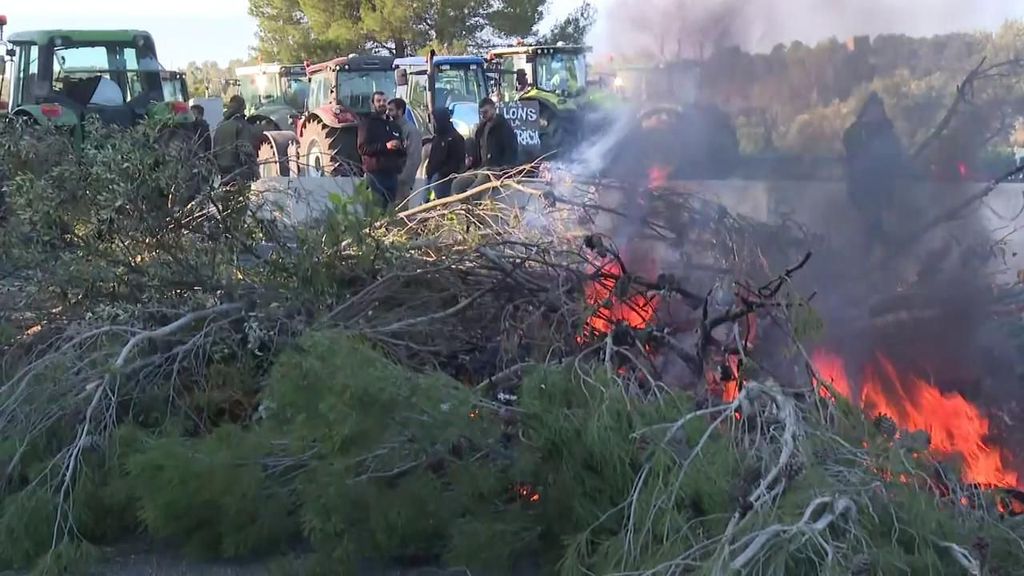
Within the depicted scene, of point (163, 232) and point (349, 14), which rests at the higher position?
point (349, 14)

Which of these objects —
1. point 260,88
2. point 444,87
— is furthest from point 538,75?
point 260,88

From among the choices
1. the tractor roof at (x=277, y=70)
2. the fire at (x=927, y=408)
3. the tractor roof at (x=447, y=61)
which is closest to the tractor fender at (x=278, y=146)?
the tractor roof at (x=447, y=61)

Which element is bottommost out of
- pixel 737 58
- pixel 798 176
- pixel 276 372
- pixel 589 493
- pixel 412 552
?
pixel 412 552

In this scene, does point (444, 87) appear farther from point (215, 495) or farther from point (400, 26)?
point (400, 26)

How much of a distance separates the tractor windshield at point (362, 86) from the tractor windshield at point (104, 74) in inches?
153

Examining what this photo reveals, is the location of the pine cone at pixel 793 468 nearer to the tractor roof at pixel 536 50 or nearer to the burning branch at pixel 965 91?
the burning branch at pixel 965 91

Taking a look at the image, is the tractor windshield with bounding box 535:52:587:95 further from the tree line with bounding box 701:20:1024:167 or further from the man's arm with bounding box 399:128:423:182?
the tree line with bounding box 701:20:1024:167

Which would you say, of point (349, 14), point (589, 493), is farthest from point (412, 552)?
point (349, 14)

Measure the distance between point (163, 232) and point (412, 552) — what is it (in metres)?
2.48

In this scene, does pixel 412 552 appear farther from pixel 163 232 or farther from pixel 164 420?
pixel 163 232

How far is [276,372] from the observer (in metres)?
4.34

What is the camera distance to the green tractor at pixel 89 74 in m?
14.8

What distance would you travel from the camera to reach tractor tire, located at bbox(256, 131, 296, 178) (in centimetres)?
839

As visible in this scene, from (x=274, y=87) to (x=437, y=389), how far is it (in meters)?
31.8
